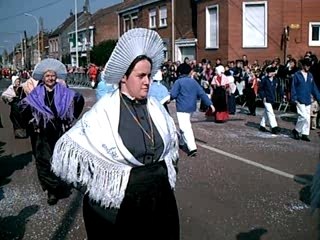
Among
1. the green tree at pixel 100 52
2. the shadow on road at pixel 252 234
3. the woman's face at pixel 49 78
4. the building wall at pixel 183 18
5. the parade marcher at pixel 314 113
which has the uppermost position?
the building wall at pixel 183 18

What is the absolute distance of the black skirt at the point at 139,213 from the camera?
330 cm

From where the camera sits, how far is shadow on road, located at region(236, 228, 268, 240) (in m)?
5.44

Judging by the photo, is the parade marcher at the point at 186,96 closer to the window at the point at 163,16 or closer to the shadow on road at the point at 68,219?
the shadow on road at the point at 68,219

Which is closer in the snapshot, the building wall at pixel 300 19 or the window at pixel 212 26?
the building wall at pixel 300 19

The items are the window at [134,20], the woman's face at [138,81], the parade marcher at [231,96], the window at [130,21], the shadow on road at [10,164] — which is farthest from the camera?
the window at [130,21]

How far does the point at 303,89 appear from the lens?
12.0m

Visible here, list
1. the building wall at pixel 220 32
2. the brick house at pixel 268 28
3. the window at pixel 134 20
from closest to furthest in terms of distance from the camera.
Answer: the brick house at pixel 268 28, the building wall at pixel 220 32, the window at pixel 134 20

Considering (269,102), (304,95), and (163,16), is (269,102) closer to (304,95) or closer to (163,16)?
(304,95)

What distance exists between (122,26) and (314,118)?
40083 millimetres

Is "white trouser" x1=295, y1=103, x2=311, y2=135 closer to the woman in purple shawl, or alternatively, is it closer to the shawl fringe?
the woman in purple shawl

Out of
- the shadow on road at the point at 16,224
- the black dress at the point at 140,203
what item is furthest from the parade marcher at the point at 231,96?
the black dress at the point at 140,203

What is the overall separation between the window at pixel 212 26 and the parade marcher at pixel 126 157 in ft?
95.6

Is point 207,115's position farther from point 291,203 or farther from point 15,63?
point 15,63

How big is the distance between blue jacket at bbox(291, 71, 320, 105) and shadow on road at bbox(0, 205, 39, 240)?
715 centimetres
